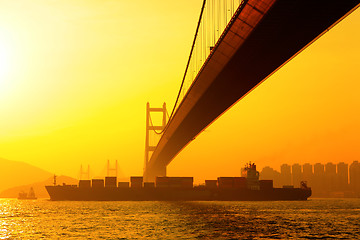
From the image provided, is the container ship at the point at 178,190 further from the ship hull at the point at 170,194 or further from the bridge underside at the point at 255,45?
the bridge underside at the point at 255,45

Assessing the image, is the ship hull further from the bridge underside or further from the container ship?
the bridge underside

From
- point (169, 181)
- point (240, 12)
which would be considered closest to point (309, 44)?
point (240, 12)

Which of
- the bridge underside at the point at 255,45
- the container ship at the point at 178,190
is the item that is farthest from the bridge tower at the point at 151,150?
→ the bridge underside at the point at 255,45

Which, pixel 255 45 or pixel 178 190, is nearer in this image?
pixel 255 45

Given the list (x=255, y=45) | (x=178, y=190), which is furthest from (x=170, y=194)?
(x=255, y=45)

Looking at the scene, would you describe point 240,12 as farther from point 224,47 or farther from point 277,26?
point 224,47

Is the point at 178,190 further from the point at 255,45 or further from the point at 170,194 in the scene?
the point at 255,45
